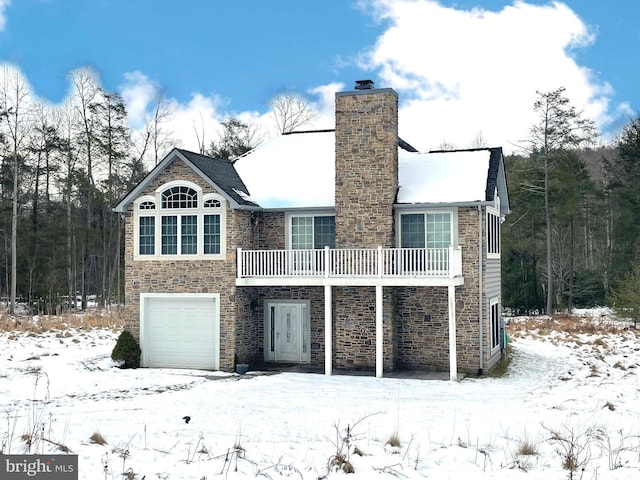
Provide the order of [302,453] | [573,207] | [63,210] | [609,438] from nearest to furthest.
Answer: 1. [302,453]
2. [609,438]
3. [573,207]
4. [63,210]

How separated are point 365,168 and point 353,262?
2.84 meters

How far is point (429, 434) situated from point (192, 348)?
10857mm

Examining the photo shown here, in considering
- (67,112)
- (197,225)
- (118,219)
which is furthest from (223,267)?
(67,112)

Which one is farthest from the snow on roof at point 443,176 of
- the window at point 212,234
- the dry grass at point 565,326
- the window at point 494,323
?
the dry grass at point 565,326

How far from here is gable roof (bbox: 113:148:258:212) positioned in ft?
65.0

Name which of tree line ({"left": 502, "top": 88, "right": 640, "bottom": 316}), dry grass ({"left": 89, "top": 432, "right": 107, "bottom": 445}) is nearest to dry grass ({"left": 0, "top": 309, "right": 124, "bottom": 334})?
dry grass ({"left": 89, "top": 432, "right": 107, "bottom": 445})

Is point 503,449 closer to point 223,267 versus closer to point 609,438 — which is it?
point 609,438

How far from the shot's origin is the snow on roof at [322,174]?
781 inches

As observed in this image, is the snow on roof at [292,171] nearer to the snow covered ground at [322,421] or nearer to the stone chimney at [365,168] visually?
the stone chimney at [365,168]

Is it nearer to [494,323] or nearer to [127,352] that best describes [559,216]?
[494,323]

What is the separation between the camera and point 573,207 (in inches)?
1507

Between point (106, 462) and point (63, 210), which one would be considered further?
point (63, 210)

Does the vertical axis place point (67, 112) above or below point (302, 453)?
above

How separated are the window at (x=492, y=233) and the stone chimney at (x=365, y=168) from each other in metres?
3.06
